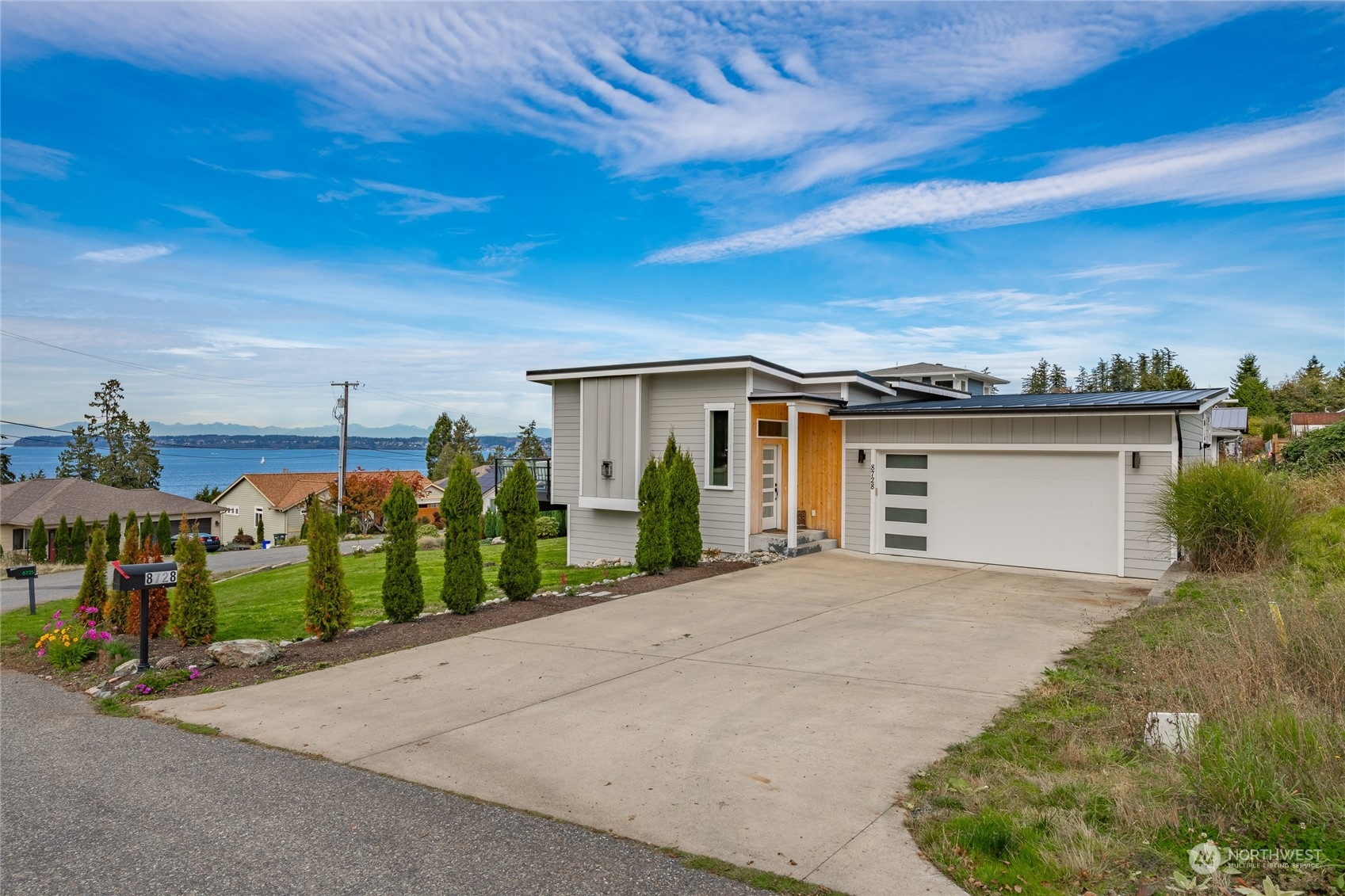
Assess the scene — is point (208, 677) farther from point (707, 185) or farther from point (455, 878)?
point (707, 185)

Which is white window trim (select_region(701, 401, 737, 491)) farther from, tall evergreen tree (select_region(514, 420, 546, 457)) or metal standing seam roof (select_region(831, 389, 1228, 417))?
tall evergreen tree (select_region(514, 420, 546, 457))

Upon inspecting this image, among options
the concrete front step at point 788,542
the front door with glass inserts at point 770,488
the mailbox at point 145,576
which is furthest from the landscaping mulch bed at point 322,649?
the front door with glass inserts at point 770,488

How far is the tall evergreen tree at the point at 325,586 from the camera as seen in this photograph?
827cm

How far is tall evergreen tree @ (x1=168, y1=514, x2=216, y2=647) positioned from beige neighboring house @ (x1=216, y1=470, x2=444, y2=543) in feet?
149

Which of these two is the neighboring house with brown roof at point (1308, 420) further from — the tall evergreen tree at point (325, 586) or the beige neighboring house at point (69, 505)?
the beige neighboring house at point (69, 505)

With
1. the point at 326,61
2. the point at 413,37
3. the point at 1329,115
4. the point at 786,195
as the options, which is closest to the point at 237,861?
the point at 413,37

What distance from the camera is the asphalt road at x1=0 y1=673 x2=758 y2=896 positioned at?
131 inches

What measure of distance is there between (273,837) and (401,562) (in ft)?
18.3

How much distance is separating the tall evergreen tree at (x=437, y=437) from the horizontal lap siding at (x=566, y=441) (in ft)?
217

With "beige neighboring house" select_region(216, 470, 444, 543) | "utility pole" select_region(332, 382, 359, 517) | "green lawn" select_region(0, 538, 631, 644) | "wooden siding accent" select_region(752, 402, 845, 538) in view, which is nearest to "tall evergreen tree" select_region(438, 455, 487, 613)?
"green lawn" select_region(0, 538, 631, 644)

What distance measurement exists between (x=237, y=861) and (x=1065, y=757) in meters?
4.26

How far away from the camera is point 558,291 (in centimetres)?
2803

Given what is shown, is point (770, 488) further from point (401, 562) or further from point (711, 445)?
point (401, 562)

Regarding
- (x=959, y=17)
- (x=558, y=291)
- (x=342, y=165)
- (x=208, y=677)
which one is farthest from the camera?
(x=558, y=291)
